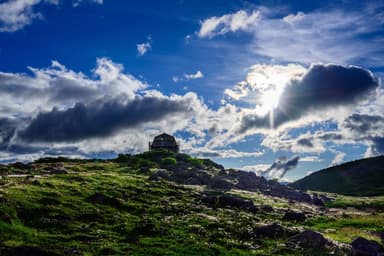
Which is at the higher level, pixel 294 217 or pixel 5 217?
pixel 5 217

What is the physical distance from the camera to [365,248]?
39562mm

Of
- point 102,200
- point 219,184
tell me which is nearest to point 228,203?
point 102,200

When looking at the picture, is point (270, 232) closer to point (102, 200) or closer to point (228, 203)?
point (102, 200)

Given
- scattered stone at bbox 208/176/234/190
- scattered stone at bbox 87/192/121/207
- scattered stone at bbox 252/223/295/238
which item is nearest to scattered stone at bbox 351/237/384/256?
scattered stone at bbox 252/223/295/238

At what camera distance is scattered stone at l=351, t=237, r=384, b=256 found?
3892 centimetres

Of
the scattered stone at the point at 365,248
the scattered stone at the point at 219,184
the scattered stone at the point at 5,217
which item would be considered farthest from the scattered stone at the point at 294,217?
the scattered stone at the point at 5,217

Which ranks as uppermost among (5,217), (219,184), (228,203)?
(219,184)

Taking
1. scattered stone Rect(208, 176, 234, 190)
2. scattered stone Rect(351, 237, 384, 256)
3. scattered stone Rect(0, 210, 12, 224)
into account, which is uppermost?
scattered stone Rect(208, 176, 234, 190)

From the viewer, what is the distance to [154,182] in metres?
93.1

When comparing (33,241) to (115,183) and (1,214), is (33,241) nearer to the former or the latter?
(1,214)

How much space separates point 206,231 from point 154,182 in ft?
157

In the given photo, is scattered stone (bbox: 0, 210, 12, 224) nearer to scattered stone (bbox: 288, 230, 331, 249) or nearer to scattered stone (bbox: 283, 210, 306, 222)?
scattered stone (bbox: 288, 230, 331, 249)

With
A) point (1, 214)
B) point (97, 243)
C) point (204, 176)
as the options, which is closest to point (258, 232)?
point (97, 243)

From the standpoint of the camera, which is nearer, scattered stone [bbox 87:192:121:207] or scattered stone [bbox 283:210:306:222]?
scattered stone [bbox 87:192:121:207]
